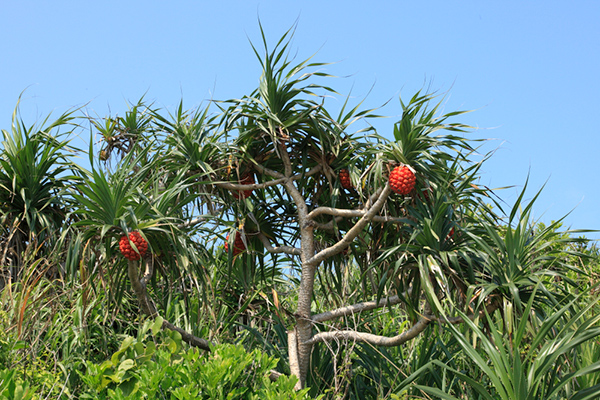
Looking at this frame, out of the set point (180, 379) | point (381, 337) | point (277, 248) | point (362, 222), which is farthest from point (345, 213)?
point (180, 379)

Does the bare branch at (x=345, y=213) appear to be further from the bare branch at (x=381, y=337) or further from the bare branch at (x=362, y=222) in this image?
the bare branch at (x=381, y=337)

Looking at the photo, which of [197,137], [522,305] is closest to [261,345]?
[197,137]

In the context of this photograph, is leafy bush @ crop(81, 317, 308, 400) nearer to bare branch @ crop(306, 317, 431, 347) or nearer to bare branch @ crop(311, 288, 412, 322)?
bare branch @ crop(306, 317, 431, 347)

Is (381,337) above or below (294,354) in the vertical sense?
above

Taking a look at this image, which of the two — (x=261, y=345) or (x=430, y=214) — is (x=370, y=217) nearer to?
(x=430, y=214)

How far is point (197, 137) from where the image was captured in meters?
3.87

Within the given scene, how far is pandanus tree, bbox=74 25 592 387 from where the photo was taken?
11.0 ft

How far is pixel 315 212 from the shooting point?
3988mm

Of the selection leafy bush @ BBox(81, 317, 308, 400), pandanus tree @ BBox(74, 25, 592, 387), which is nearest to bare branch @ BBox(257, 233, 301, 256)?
pandanus tree @ BBox(74, 25, 592, 387)

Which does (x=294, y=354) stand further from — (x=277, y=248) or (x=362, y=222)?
(x=362, y=222)

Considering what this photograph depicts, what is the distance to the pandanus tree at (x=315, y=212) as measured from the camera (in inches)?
132

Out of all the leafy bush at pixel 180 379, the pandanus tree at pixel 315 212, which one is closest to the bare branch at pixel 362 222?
the pandanus tree at pixel 315 212

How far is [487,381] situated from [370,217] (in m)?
1.95

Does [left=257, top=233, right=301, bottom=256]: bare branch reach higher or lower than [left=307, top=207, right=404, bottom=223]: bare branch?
lower
